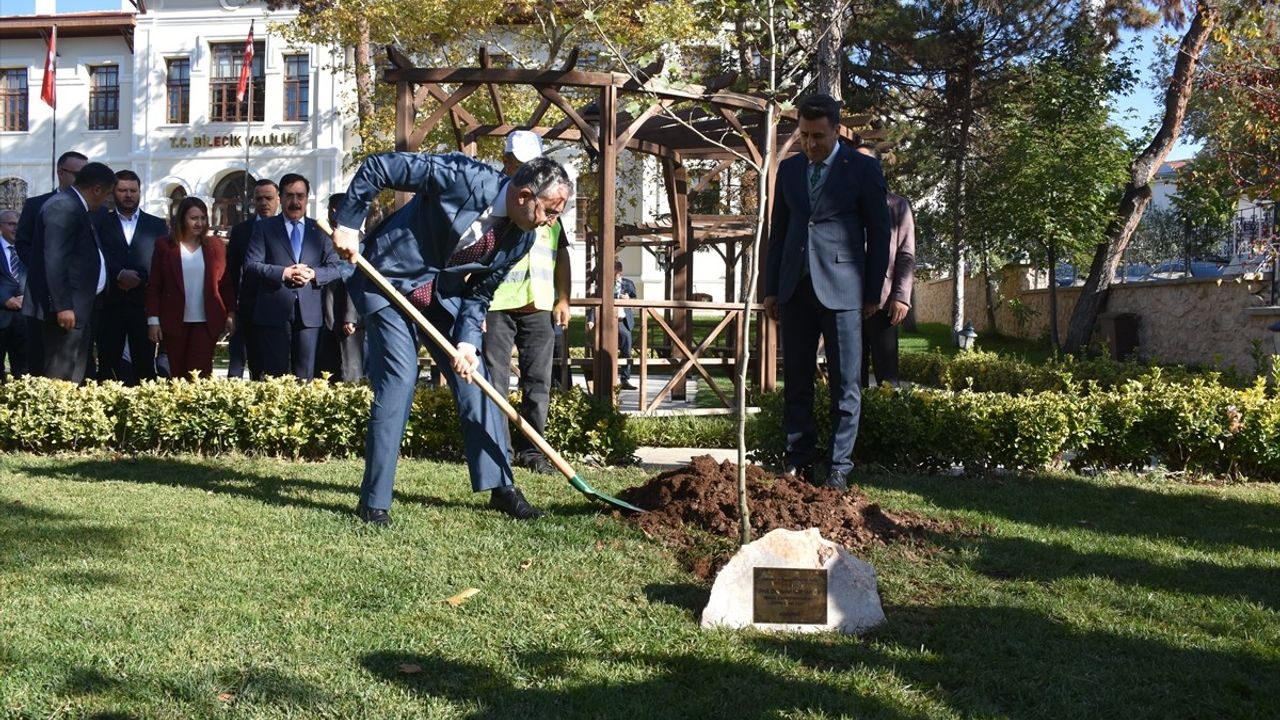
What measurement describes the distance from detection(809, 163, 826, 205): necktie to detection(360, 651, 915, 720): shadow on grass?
3.31 meters

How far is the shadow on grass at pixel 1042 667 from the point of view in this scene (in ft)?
10.4

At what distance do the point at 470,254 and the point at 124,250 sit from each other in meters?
4.54

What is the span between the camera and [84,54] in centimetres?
3722

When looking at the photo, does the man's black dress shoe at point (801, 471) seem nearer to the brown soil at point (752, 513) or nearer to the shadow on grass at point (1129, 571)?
the brown soil at point (752, 513)

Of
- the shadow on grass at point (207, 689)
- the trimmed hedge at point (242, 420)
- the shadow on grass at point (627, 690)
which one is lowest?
the shadow on grass at point (627, 690)

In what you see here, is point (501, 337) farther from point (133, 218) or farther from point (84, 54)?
point (84, 54)

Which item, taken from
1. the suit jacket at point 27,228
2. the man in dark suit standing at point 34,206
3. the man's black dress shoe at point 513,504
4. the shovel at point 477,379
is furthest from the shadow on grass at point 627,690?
the suit jacket at point 27,228

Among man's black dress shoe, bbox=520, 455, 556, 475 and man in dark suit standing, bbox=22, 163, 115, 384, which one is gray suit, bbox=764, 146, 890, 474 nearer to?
man's black dress shoe, bbox=520, 455, 556, 475

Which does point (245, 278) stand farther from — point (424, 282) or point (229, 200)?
point (229, 200)

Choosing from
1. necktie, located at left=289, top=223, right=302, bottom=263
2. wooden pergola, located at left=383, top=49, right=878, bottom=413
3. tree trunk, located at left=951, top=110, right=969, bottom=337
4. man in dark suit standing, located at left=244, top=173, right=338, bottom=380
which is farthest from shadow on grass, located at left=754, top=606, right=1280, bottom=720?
tree trunk, located at left=951, top=110, right=969, bottom=337

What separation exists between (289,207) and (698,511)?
4602mm

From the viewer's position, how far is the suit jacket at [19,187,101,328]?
7.68m

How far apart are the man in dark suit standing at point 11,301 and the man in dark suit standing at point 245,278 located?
1.71 metres

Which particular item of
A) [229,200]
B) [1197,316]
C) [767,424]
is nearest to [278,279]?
[767,424]
